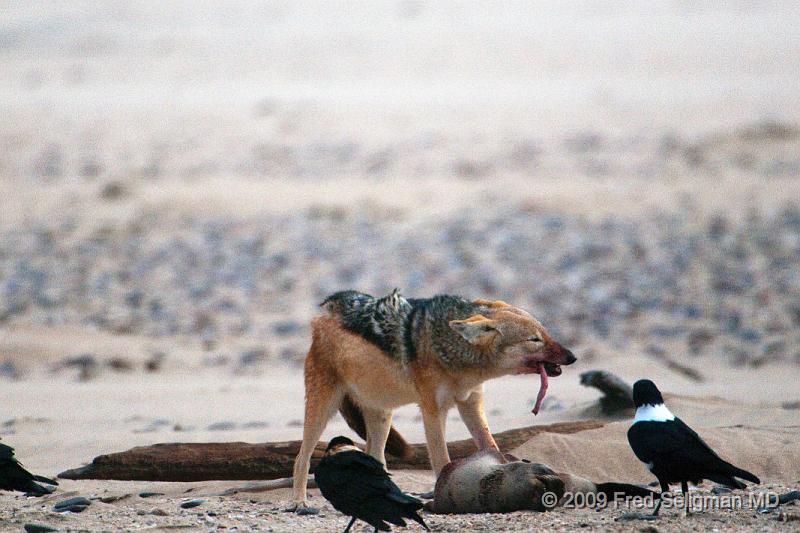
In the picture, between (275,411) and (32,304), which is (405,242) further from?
(275,411)

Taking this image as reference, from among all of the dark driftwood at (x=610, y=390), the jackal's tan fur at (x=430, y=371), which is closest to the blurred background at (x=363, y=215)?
the dark driftwood at (x=610, y=390)

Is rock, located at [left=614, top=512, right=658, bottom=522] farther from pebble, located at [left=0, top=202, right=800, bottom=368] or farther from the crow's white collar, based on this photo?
pebble, located at [left=0, top=202, right=800, bottom=368]

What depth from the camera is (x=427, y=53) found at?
3569 cm

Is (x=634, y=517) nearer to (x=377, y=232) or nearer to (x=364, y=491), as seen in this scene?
(x=364, y=491)

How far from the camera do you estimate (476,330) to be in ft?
23.9

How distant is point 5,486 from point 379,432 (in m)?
2.39

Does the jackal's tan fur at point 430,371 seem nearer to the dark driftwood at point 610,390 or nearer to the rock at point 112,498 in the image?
the rock at point 112,498

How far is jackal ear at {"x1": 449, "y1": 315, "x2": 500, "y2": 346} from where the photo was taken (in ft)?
23.9

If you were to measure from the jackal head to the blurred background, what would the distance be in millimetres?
2204

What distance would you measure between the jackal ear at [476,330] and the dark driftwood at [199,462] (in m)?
1.04

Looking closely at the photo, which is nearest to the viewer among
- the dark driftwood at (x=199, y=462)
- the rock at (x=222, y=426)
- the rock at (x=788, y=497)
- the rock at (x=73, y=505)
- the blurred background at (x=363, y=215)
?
the rock at (x=788, y=497)

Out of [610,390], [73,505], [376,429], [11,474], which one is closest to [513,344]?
[376,429]

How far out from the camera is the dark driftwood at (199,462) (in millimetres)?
7836

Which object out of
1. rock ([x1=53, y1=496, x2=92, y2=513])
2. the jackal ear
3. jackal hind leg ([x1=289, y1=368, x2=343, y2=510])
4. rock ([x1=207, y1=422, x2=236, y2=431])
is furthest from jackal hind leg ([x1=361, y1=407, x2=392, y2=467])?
rock ([x1=207, y1=422, x2=236, y2=431])
